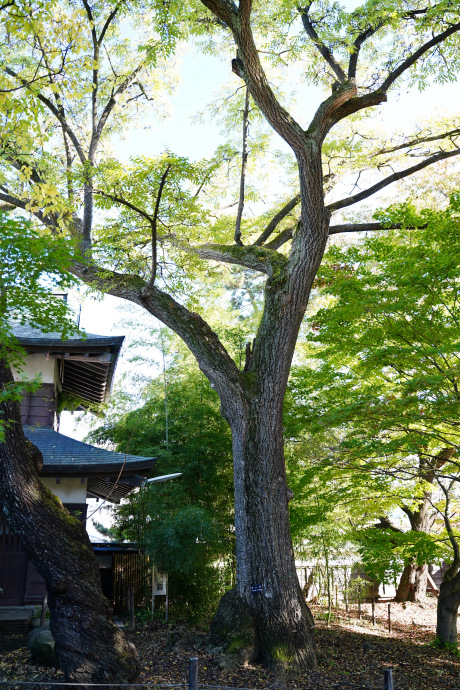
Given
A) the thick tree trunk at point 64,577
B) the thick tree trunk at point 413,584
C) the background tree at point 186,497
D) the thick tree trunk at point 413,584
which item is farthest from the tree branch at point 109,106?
the thick tree trunk at point 413,584

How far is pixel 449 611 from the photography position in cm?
973

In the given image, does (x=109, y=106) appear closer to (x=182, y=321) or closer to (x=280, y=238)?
(x=280, y=238)

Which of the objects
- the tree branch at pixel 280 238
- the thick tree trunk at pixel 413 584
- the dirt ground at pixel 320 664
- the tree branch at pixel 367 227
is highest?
the tree branch at pixel 280 238

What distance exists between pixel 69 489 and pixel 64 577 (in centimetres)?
448

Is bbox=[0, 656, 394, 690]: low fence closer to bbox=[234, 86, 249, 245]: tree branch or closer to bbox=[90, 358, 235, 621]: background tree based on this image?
bbox=[90, 358, 235, 621]: background tree

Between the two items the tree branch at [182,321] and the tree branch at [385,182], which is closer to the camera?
the tree branch at [182,321]

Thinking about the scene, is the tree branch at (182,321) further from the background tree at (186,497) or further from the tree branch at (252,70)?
the background tree at (186,497)

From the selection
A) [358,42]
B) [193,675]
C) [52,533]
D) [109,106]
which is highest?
[109,106]

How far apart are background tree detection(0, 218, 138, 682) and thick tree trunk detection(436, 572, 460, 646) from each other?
649cm

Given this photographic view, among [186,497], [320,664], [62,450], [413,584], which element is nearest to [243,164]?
[62,450]

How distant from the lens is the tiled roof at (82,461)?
904 centimetres

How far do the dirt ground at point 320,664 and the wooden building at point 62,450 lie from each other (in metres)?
1.29

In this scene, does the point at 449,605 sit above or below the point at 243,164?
below

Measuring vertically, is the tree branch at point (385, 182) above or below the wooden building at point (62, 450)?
above
